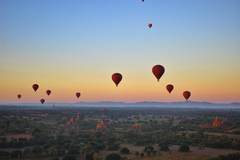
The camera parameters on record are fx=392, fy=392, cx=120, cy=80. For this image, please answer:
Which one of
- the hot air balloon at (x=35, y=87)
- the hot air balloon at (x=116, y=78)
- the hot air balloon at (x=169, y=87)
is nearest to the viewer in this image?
the hot air balloon at (x=116, y=78)

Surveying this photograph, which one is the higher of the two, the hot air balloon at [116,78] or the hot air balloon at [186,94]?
the hot air balloon at [116,78]

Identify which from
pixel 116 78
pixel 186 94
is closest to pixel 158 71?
pixel 116 78

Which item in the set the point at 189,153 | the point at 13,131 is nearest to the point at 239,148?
the point at 189,153

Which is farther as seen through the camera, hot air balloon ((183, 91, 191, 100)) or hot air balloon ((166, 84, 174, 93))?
hot air balloon ((183, 91, 191, 100))

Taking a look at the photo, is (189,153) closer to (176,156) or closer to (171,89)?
(176,156)

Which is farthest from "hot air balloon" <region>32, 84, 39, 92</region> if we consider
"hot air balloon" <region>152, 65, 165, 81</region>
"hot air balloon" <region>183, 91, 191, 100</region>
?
"hot air balloon" <region>152, 65, 165, 81</region>

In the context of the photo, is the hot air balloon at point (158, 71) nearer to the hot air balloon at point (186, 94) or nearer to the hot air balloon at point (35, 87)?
the hot air balloon at point (186, 94)

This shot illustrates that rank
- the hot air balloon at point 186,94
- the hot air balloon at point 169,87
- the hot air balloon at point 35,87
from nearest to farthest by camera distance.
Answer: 1. the hot air balloon at point 169,87
2. the hot air balloon at point 186,94
3. the hot air balloon at point 35,87

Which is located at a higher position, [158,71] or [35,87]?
[158,71]

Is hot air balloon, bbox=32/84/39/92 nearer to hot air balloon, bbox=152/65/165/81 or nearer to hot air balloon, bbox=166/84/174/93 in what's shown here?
hot air balloon, bbox=166/84/174/93

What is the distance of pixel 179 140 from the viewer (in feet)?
165

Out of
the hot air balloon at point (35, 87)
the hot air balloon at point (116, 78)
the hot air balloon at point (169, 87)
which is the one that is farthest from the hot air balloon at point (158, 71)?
the hot air balloon at point (35, 87)

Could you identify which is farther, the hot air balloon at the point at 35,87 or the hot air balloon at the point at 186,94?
the hot air balloon at the point at 35,87

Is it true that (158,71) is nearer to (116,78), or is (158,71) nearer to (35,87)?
(116,78)
